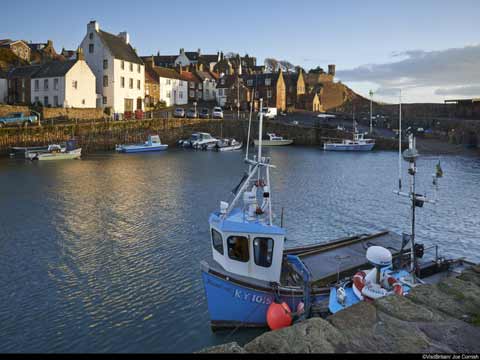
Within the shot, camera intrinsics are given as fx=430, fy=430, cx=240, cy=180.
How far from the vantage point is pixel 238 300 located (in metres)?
12.4

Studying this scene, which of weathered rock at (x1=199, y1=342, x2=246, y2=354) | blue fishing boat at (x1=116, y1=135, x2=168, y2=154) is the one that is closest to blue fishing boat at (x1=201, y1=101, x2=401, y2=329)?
weathered rock at (x1=199, y1=342, x2=246, y2=354)

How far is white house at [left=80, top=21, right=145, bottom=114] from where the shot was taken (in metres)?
72.3

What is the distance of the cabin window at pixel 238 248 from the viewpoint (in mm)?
12617

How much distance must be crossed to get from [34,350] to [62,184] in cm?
2844

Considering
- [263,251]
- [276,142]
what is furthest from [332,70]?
[263,251]

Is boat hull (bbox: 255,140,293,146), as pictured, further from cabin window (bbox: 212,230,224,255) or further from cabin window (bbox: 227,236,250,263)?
cabin window (bbox: 227,236,250,263)

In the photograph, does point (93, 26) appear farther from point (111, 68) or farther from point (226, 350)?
point (226, 350)

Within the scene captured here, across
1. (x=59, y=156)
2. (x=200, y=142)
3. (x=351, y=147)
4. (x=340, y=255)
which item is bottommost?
(x=340, y=255)

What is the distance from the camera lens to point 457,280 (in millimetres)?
5852

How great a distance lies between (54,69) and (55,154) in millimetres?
19121

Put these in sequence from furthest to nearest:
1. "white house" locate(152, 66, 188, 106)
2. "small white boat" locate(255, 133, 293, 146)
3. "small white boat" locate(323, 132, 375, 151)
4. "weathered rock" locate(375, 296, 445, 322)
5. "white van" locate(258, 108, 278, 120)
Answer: "white house" locate(152, 66, 188, 106) → "white van" locate(258, 108, 278, 120) → "small white boat" locate(255, 133, 293, 146) → "small white boat" locate(323, 132, 375, 151) → "weathered rock" locate(375, 296, 445, 322)

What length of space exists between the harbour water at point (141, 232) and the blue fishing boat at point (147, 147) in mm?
16203

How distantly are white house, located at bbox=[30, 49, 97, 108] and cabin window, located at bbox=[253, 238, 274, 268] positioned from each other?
61.6 m

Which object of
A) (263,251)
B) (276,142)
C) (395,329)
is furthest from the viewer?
(276,142)
